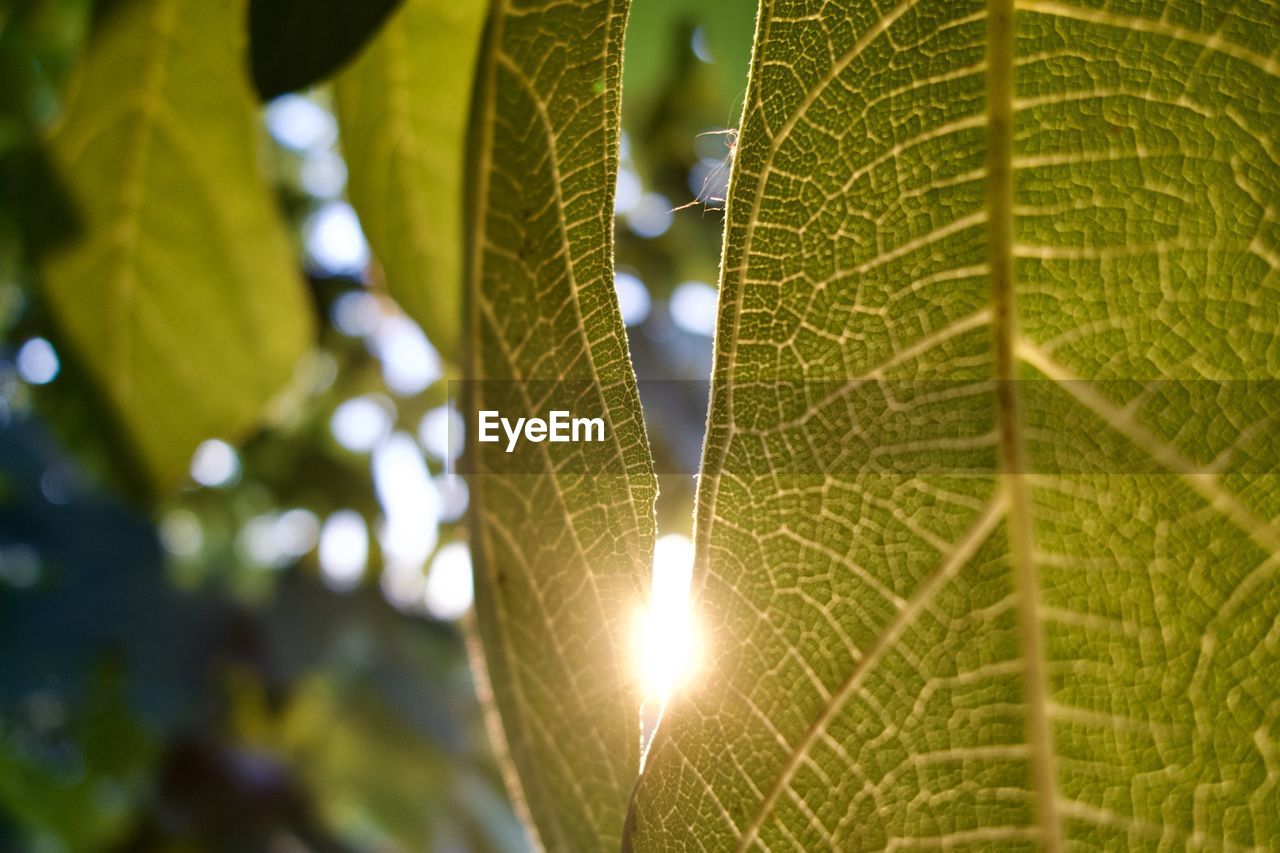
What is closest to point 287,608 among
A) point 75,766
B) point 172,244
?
point 75,766

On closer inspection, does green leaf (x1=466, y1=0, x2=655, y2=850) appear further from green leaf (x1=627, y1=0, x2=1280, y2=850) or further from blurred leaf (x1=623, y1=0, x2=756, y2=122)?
blurred leaf (x1=623, y1=0, x2=756, y2=122)

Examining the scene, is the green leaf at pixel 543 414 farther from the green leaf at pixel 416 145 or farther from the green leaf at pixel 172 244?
the green leaf at pixel 172 244

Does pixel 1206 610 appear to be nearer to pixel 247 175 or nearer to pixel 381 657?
pixel 247 175

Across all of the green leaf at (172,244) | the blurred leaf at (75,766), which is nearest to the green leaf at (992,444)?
the green leaf at (172,244)

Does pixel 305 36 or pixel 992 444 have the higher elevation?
pixel 305 36

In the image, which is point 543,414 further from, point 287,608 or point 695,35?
point 287,608
